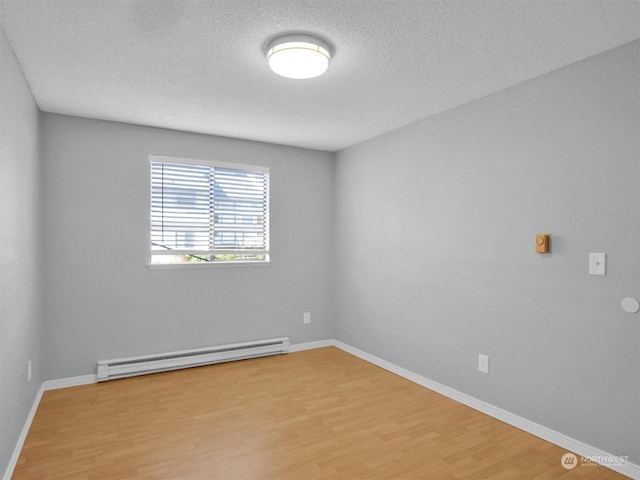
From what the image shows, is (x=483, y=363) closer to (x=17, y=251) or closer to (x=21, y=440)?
(x=21, y=440)

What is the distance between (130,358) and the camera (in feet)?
12.3

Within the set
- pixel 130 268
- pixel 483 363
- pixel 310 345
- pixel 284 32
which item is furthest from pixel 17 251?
pixel 483 363

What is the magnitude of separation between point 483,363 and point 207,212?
3037mm

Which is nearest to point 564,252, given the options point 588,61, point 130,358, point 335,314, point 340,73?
point 588,61

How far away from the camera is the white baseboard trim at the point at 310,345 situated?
4648 millimetres

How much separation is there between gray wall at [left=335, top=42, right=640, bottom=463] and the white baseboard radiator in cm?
131

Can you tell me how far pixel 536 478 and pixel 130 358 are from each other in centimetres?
342

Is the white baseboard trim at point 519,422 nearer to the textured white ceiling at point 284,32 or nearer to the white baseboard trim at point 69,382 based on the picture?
the textured white ceiling at point 284,32

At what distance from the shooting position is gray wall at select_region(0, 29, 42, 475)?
205 cm

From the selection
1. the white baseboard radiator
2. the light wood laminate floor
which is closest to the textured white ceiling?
the white baseboard radiator

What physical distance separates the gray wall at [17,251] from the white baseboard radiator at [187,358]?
0.58 metres

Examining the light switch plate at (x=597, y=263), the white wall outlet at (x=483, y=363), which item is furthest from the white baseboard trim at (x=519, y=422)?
the light switch plate at (x=597, y=263)

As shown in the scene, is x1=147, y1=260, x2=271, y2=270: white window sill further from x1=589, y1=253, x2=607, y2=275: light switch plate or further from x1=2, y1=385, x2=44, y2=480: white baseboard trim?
x1=589, y1=253, x2=607, y2=275: light switch plate

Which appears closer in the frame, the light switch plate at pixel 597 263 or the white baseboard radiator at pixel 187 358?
the light switch plate at pixel 597 263
